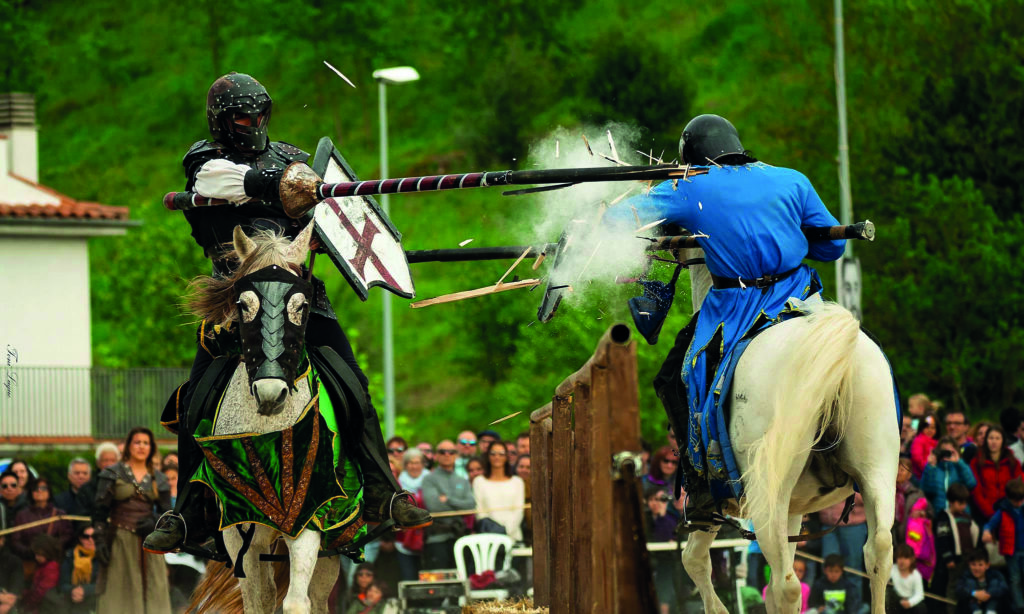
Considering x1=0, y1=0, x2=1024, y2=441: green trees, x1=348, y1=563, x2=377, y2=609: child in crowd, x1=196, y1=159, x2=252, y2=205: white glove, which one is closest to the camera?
x1=196, y1=159, x2=252, y2=205: white glove

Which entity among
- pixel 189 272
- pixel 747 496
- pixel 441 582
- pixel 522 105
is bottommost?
pixel 441 582

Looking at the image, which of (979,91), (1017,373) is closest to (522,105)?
(979,91)

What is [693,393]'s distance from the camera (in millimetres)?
8031

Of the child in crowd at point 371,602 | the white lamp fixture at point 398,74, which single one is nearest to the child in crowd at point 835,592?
the child in crowd at point 371,602

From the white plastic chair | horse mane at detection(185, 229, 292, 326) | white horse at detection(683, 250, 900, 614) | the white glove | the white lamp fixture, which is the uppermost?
the white lamp fixture

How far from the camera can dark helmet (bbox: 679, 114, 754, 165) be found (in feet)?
26.7

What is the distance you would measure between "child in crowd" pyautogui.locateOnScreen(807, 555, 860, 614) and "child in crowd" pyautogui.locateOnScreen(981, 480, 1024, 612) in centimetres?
119

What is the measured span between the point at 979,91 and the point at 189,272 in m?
18.0

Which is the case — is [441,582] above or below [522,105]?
below

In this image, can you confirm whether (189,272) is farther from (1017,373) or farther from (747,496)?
(747,496)

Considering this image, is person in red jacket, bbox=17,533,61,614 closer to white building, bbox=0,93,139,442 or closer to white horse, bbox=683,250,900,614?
white horse, bbox=683,250,900,614

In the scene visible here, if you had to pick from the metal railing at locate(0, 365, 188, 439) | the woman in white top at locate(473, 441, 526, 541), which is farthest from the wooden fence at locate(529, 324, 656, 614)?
the metal railing at locate(0, 365, 188, 439)

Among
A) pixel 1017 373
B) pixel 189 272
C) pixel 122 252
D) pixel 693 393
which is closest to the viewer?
pixel 693 393

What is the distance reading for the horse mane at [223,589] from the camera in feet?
29.5
